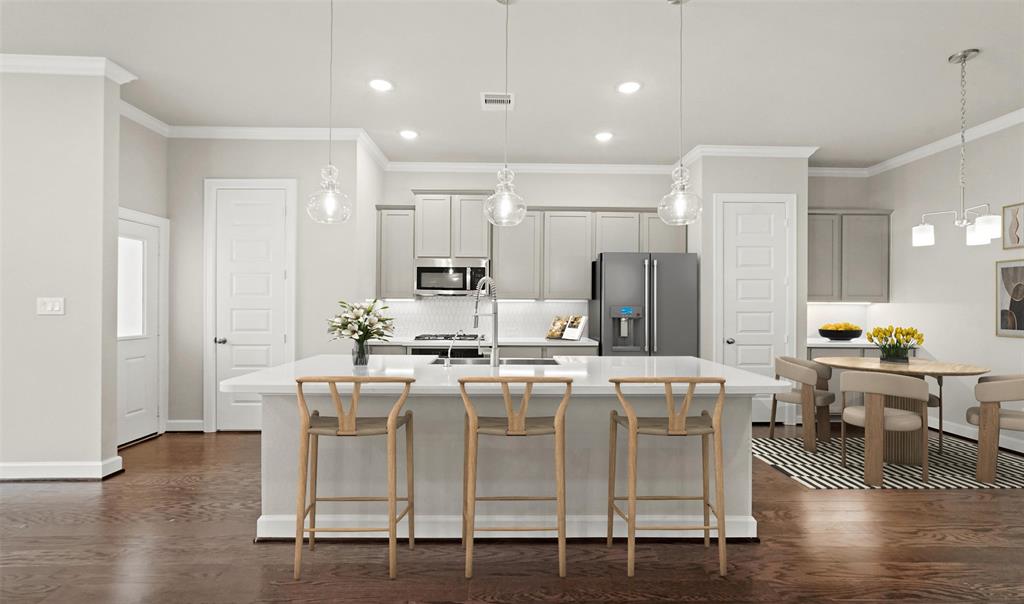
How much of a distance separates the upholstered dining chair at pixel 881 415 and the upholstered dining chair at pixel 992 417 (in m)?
0.35

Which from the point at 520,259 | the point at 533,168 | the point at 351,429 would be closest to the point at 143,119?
the point at 520,259

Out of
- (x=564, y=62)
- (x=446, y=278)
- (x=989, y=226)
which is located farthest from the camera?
(x=446, y=278)

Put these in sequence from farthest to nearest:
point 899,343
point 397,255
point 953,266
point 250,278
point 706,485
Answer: point 397,255, point 953,266, point 250,278, point 899,343, point 706,485

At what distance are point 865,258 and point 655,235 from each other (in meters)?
2.35

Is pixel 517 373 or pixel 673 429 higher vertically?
pixel 517 373

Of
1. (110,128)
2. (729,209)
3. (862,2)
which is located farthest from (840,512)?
(110,128)

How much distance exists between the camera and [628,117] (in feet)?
15.6

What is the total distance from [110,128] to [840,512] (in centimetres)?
541

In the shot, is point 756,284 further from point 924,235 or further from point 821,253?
point 924,235

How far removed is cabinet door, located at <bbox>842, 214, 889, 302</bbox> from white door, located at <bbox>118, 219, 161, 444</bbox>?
6940 mm

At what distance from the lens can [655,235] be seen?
605cm

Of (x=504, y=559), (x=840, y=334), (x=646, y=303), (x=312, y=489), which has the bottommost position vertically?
(x=504, y=559)

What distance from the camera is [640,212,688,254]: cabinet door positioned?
6023mm

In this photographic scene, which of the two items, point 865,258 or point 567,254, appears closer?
point 567,254
